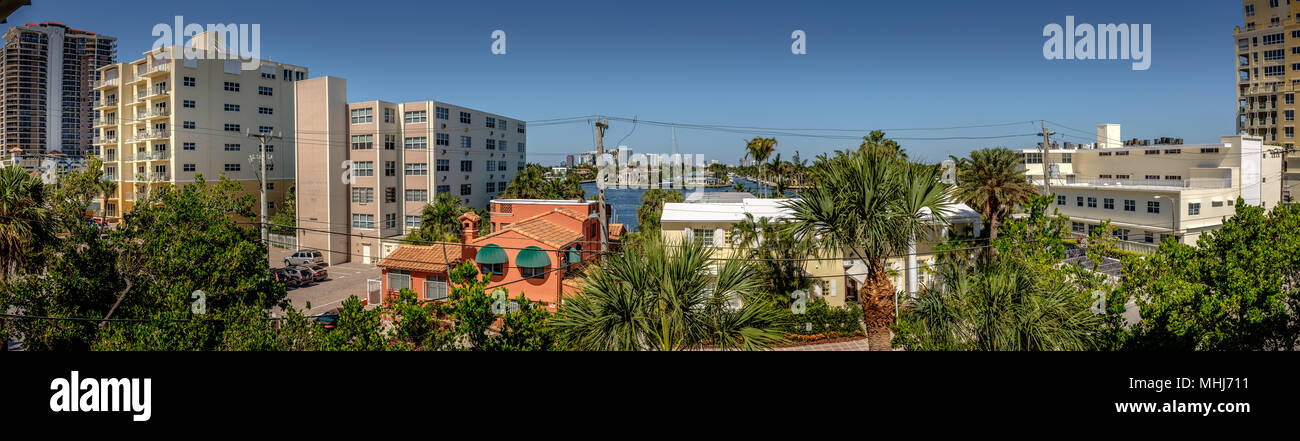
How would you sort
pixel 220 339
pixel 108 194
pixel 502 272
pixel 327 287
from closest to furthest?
pixel 220 339 → pixel 502 272 → pixel 327 287 → pixel 108 194

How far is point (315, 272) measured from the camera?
138 ft

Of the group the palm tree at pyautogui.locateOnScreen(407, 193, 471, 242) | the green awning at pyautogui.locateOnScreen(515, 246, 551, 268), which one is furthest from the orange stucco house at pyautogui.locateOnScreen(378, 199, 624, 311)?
the palm tree at pyautogui.locateOnScreen(407, 193, 471, 242)

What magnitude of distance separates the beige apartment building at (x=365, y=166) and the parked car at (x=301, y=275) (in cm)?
810

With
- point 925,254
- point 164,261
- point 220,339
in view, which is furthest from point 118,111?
point 925,254

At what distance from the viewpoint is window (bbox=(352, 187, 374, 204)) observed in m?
52.2

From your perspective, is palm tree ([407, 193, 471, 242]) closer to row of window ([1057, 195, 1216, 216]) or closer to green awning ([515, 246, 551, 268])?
green awning ([515, 246, 551, 268])

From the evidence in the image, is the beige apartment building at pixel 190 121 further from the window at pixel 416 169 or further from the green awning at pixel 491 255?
the green awning at pixel 491 255

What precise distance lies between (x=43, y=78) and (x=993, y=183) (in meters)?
168

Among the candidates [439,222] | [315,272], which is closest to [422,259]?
[439,222]

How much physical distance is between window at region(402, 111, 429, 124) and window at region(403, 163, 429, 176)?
3403mm

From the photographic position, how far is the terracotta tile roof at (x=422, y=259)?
31350mm
